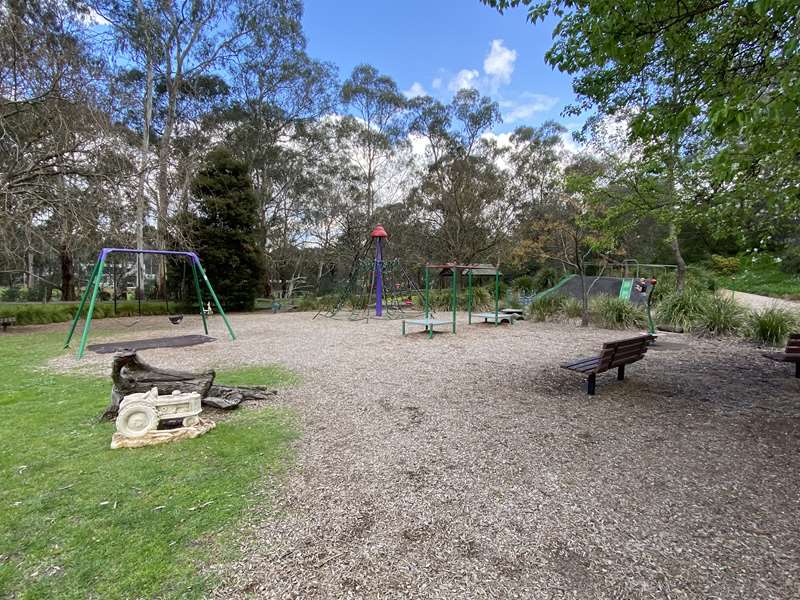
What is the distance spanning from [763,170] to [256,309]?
684 inches

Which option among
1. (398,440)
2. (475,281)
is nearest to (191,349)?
(398,440)

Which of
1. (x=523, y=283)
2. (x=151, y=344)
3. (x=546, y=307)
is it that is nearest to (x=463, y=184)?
(x=523, y=283)

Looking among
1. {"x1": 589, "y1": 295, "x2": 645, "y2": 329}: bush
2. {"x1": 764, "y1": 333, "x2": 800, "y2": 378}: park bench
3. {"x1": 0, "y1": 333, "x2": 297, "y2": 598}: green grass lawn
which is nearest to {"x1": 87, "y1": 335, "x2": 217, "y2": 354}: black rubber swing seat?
{"x1": 0, "y1": 333, "x2": 297, "y2": 598}: green grass lawn

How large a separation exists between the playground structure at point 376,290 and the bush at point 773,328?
9.07 m

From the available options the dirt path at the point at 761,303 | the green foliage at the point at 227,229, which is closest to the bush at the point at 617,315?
the dirt path at the point at 761,303

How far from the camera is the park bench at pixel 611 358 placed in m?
4.55

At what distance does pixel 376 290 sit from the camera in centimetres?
1523

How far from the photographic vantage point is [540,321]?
1208 centimetres

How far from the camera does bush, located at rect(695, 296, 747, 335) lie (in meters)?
8.94

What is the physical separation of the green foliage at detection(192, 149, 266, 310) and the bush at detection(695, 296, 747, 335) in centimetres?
1551

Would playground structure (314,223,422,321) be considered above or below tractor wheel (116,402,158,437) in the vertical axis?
above

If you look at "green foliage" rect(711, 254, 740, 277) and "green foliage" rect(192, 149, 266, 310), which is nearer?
"green foliage" rect(192, 149, 266, 310)

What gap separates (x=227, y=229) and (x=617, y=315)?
14657 millimetres

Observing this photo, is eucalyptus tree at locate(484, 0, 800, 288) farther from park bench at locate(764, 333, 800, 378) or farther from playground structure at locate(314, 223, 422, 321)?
playground structure at locate(314, 223, 422, 321)
